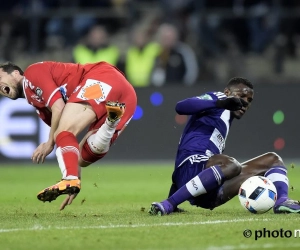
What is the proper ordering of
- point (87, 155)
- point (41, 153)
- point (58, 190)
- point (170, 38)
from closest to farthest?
point (58, 190) → point (41, 153) → point (87, 155) → point (170, 38)

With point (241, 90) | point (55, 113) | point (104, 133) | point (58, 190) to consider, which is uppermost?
point (241, 90)

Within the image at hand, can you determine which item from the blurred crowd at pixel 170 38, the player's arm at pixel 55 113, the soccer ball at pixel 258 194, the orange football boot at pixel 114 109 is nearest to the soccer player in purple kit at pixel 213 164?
the soccer ball at pixel 258 194

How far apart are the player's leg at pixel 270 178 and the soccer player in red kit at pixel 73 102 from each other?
1271 mm

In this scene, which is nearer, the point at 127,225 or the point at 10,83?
the point at 127,225

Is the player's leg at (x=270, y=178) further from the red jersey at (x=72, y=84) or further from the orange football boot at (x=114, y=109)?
the red jersey at (x=72, y=84)

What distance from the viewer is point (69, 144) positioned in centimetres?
779

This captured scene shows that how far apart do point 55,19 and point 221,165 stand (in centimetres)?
1061

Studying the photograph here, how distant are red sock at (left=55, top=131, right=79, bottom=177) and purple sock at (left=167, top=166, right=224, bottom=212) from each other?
96cm

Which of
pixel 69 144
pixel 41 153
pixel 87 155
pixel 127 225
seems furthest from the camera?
pixel 87 155

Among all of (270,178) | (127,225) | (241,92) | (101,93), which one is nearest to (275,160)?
(270,178)

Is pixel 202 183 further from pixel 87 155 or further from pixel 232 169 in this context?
pixel 87 155

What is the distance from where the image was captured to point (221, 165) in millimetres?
7793

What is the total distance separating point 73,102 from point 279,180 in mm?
2151

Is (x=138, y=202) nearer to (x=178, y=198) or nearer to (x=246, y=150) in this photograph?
(x=178, y=198)
